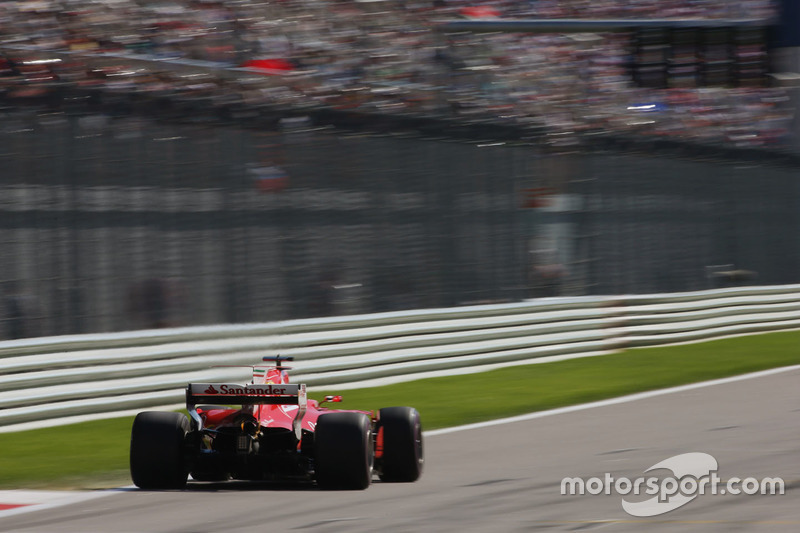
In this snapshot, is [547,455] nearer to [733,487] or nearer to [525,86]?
[733,487]

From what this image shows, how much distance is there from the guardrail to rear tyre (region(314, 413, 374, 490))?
192 centimetres

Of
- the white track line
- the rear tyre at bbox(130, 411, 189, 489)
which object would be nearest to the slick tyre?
the rear tyre at bbox(130, 411, 189, 489)

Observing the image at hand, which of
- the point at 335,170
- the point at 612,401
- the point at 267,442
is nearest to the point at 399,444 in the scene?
the point at 267,442

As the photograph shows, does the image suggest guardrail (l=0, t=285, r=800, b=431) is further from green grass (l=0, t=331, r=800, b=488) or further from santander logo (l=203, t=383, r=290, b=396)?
santander logo (l=203, t=383, r=290, b=396)

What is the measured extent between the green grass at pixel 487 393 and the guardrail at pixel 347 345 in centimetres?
25

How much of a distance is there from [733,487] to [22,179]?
6.20 metres

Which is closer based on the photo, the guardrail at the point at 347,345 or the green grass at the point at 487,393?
the green grass at the point at 487,393

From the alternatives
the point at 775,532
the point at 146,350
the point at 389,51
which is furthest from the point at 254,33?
the point at 775,532

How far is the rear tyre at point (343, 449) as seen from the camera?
7.04 meters

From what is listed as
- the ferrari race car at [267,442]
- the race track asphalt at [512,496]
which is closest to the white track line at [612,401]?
the race track asphalt at [512,496]

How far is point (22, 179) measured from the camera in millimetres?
10227

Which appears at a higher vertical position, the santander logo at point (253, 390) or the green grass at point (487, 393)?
the santander logo at point (253, 390)

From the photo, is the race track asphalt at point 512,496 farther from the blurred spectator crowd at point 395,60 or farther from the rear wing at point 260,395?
the blurred spectator crowd at point 395,60

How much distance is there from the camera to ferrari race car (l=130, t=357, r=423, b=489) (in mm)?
7078
